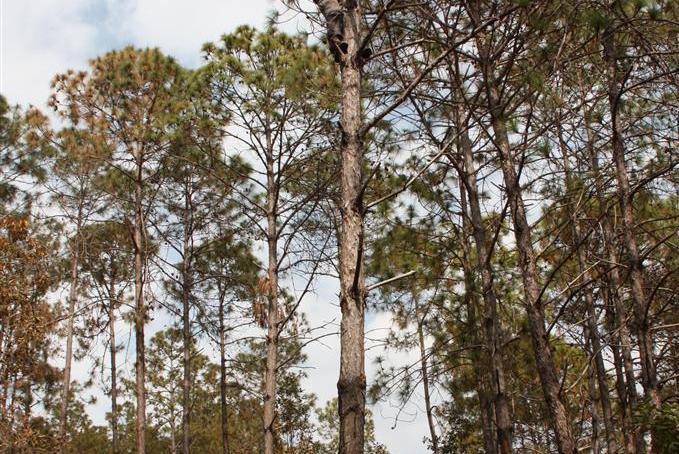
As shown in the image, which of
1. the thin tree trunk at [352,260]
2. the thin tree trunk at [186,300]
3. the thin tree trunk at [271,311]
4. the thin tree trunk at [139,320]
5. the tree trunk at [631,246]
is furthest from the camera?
the thin tree trunk at [186,300]

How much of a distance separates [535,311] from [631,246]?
181 cm

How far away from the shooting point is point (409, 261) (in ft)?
31.4

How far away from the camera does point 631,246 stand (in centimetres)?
641

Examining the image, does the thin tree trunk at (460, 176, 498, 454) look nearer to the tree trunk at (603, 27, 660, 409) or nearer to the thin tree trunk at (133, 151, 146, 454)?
the tree trunk at (603, 27, 660, 409)

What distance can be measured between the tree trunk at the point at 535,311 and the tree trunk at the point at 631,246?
1.19 meters

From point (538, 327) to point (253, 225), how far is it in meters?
7.79

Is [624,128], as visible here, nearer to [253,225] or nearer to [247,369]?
[253,225]

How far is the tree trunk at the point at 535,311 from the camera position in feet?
16.5

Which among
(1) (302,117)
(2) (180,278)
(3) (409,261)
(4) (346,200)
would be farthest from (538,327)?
(2) (180,278)

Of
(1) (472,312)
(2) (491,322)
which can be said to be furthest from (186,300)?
(2) (491,322)

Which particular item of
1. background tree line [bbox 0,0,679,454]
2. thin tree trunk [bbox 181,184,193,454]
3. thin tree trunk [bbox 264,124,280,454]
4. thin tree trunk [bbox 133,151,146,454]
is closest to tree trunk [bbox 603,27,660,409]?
background tree line [bbox 0,0,679,454]

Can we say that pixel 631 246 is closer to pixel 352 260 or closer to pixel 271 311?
pixel 352 260

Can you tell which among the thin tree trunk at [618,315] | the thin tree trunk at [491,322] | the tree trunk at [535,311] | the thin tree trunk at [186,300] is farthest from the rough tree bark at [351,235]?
the thin tree trunk at [186,300]

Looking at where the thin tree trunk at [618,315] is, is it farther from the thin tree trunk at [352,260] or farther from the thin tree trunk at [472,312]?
the thin tree trunk at [352,260]
